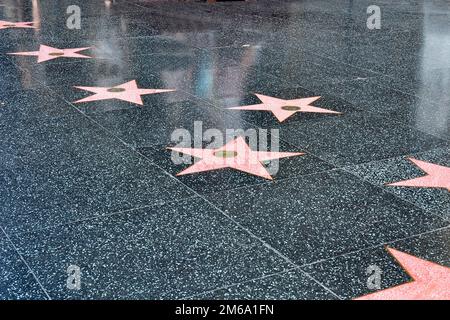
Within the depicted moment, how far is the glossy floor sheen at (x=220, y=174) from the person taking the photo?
226 cm

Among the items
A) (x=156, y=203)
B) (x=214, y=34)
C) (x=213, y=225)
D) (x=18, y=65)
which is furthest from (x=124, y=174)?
(x=214, y=34)

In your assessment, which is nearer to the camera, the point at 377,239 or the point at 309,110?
the point at 377,239

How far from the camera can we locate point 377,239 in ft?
8.19

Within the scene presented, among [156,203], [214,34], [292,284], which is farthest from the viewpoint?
[214,34]

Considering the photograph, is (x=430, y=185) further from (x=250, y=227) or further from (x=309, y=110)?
(x=309, y=110)

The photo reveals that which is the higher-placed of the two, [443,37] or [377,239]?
[443,37]

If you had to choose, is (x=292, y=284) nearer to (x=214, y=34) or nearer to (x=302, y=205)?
(x=302, y=205)

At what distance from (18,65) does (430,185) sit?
10.7 ft

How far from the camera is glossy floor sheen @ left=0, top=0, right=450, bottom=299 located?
7.40ft

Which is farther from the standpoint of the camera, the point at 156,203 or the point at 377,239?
the point at 156,203

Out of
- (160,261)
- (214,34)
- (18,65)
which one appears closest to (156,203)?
(160,261)

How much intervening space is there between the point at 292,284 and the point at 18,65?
3510mm

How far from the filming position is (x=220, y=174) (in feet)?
10.1
